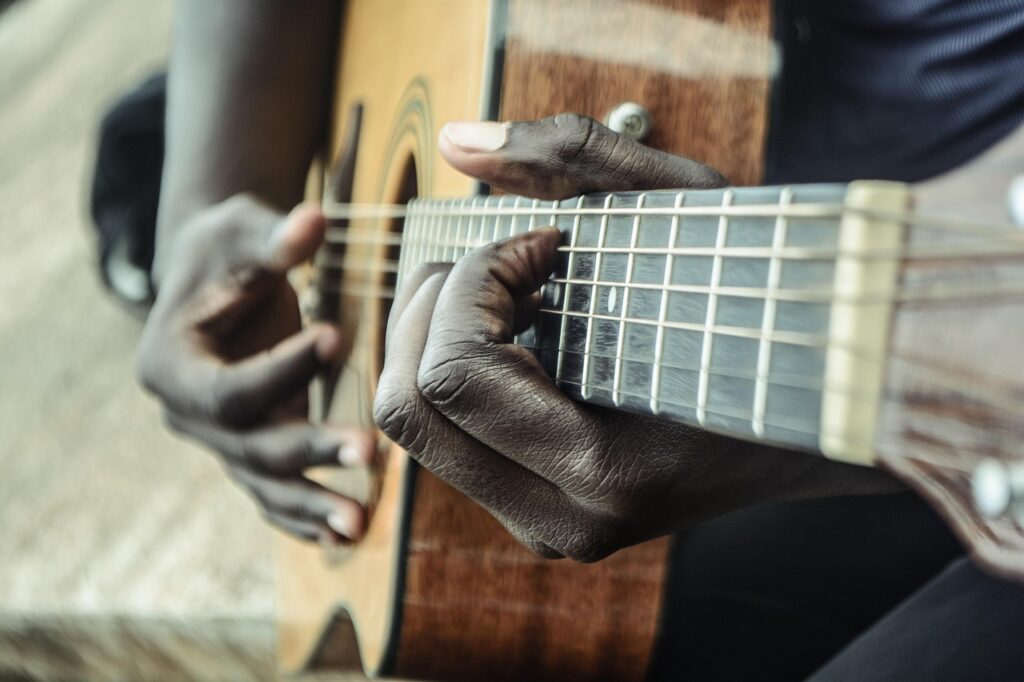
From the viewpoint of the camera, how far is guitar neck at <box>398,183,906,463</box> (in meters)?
0.31

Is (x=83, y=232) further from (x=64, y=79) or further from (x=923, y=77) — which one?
(x=923, y=77)

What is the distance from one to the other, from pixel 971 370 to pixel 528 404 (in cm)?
23

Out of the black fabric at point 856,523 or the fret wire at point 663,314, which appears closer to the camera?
the fret wire at point 663,314

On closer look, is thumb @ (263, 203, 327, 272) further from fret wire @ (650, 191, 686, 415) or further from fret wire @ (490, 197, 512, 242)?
fret wire @ (650, 191, 686, 415)

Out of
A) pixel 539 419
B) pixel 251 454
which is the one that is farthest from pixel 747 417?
pixel 251 454

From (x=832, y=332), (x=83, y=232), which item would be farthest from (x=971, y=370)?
(x=83, y=232)

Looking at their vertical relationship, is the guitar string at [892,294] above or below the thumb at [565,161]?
below

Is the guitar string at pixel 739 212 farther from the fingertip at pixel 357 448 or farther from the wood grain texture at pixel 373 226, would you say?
the fingertip at pixel 357 448

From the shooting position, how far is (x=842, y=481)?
0.53 meters

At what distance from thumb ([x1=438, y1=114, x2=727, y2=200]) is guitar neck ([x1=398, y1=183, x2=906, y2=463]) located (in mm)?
15

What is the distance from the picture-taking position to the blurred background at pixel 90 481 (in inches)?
41.6

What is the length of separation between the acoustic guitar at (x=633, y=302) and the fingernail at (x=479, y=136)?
0.11ft

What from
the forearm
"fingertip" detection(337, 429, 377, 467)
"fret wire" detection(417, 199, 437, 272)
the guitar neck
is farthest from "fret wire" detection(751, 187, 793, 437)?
the forearm

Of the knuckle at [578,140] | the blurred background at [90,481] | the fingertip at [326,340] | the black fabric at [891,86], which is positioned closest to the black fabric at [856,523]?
the black fabric at [891,86]
